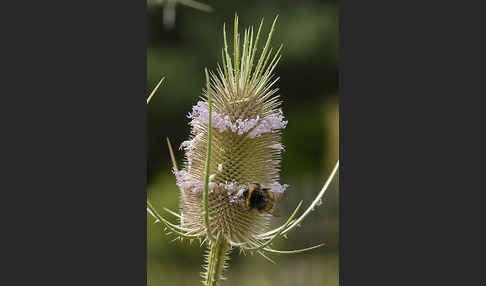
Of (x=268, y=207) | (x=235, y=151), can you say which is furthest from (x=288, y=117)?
(x=268, y=207)

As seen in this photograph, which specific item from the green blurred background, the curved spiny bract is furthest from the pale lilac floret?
the green blurred background

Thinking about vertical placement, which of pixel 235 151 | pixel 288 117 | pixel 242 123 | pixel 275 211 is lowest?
pixel 275 211

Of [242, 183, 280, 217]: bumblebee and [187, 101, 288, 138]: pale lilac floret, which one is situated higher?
[187, 101, 288, 138]: pale lilac floret

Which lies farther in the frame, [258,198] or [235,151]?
[235,151]

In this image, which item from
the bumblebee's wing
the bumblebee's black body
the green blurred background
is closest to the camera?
the bumblebee's black body

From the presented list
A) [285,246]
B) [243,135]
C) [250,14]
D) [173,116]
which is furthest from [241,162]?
[173,116]

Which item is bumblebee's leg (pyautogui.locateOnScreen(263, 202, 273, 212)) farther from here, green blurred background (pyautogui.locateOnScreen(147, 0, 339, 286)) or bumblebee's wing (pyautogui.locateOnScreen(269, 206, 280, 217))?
green blurred background (pyautogui.locateOnScreen(147, 0, 339, 286))

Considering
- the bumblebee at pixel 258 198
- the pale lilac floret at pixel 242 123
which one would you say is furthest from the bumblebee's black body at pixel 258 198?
the pale lilac floret at pixel 242 123

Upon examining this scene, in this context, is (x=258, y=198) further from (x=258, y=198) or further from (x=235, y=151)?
(x=235, y=151)
